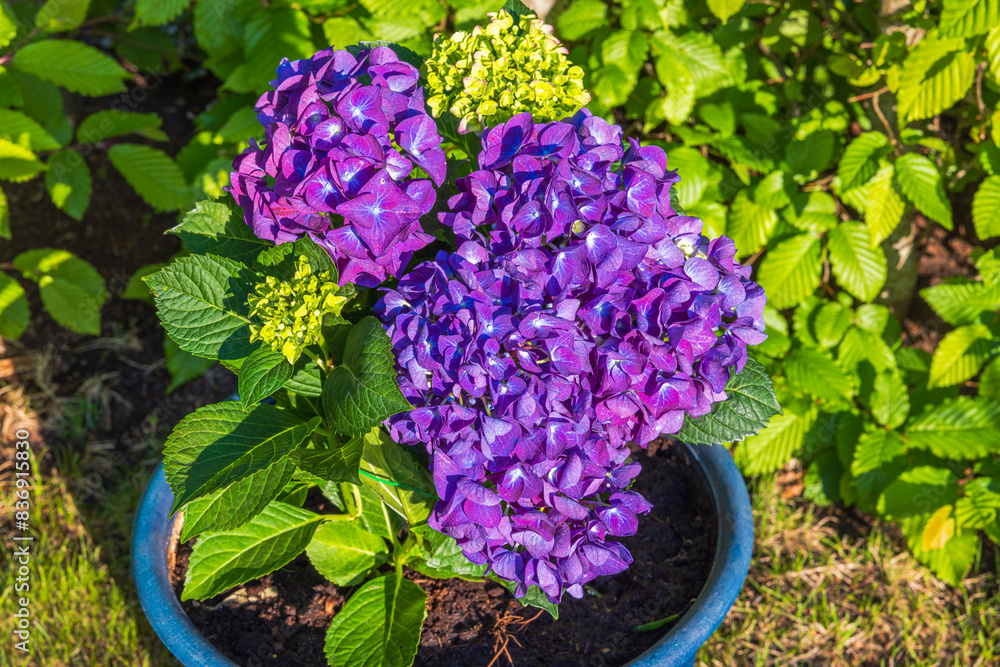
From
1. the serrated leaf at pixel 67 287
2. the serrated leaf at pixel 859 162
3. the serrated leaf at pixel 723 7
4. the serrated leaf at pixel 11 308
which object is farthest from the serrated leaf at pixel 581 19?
the serrated leaf at pixel 11 308

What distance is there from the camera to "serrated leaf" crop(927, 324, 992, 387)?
2.19 m

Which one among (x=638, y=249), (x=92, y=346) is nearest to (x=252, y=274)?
(x=638, y=249)

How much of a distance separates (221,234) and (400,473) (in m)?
0.51

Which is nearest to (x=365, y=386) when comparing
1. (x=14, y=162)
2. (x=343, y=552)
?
(x=343, y=552)

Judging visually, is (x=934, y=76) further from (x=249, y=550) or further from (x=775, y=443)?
(x=249, y=550)

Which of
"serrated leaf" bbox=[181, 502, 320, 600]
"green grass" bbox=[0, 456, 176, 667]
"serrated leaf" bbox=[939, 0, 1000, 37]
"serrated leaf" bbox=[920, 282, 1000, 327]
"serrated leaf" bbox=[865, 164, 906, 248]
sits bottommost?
"green grass" bbox=[0, 456, 176, 667]

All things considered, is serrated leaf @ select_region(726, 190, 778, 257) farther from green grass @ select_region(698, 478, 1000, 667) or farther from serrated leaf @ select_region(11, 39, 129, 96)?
serrated leaf @ select_region(11, 39, 129, 96)

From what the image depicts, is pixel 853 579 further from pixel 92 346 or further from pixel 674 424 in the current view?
pixel 92 346

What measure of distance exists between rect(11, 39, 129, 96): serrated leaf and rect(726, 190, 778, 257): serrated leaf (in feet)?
5.95

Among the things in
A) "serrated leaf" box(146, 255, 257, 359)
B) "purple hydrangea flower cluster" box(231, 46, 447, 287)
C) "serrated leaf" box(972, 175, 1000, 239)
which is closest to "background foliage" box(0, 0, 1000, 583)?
"serrated leaf" box(972, 175, 1000, 239)

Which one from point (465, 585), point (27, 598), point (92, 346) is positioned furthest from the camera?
point (92, 346)

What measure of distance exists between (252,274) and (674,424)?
2.29ft

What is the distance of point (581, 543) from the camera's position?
1.27 m

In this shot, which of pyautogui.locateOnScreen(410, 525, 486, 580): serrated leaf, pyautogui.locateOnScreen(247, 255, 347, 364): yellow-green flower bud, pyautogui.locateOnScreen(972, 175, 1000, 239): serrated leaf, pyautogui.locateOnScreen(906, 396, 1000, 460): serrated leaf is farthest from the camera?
pyautogui.locateOnScreen(906, 396, 1000, 460): serrated leaf
